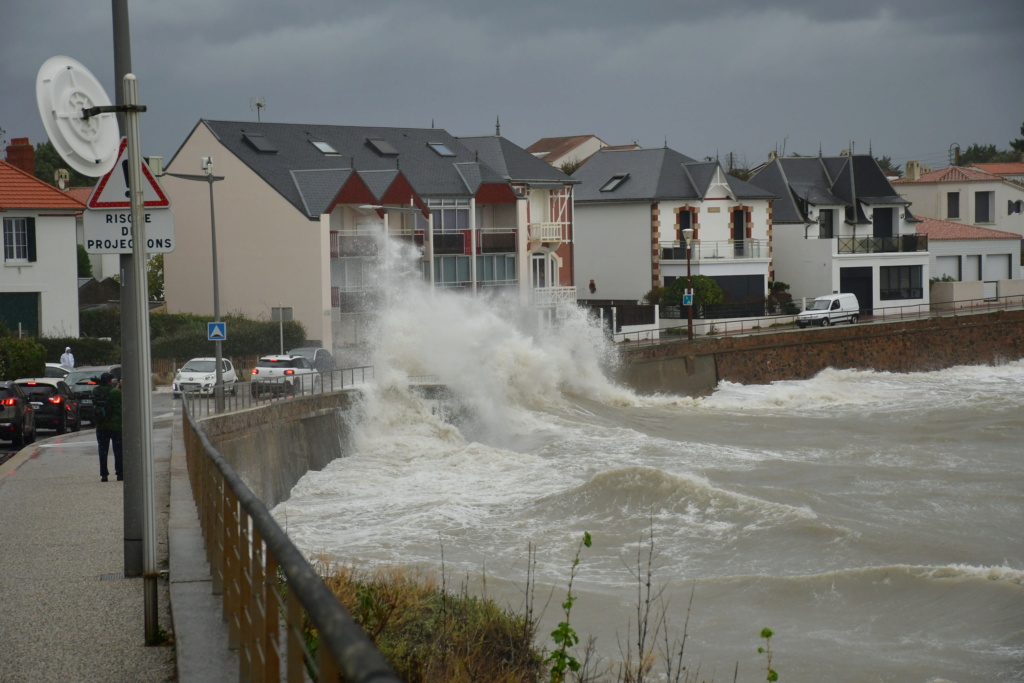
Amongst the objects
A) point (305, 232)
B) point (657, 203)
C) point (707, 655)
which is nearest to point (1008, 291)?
point (657, 203)

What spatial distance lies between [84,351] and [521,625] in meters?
36.9

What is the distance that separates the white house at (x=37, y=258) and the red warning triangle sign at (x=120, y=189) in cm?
3774

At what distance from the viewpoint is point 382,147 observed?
53625 mm

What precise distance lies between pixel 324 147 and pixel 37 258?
13902mm

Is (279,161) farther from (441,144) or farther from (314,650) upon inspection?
(314,650)

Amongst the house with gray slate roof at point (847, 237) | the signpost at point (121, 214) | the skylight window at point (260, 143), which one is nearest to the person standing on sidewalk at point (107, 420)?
the signpost at point (121, 214)

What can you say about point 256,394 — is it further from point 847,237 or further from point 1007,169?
point 1007,169

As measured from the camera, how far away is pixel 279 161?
49.5 meters

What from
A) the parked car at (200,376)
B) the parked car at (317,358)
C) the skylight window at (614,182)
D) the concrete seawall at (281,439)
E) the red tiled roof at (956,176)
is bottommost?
the concrete seawall at (281,439)

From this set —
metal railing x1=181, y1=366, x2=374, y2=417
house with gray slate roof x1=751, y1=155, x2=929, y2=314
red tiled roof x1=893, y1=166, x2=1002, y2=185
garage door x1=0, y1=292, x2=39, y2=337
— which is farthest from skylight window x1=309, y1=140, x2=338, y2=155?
red tiled roof x1=893, y1=166, x2=1002, y2=185

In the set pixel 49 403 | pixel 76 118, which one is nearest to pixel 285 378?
pixel 49 403

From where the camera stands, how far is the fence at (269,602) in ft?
8.86

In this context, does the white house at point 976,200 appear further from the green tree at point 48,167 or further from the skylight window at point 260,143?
the green tree at point 48,167

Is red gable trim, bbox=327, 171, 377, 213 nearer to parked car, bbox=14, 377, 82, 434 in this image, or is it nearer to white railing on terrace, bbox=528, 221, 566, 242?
white railing on terrace, bbox=528, 221, 566, 242
